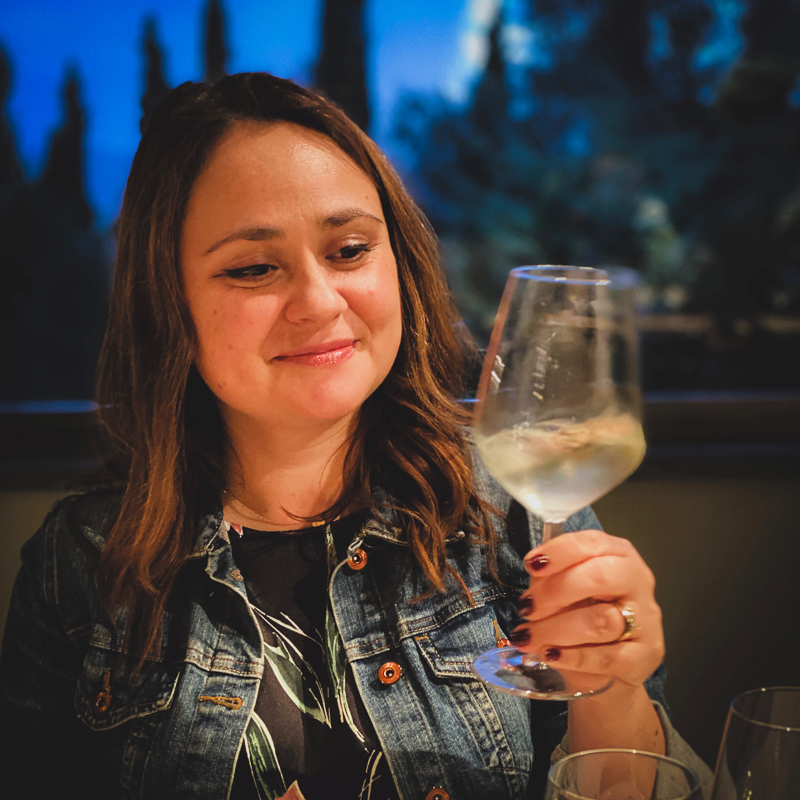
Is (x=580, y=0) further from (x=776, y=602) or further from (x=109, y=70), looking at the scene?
(x=776, y=602)

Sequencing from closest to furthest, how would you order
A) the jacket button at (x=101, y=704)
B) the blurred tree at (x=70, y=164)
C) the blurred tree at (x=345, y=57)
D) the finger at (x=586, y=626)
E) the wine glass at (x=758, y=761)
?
the wine glass at (x=758, y=761) < the finger at (x=586, y=626) < the jacket button at (x=101, y=704) < the blurred tree at (x=70, y=164) < the blurred tree at (x=345, y=57)

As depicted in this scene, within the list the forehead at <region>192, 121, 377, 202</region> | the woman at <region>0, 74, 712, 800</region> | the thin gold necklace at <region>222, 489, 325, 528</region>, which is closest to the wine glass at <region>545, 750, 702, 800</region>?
the woman at <region>0, 74, 712, 800</region>

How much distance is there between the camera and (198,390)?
138 centimetres

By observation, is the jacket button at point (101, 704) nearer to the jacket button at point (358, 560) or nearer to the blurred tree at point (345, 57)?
the jacket button at point (358, 560)

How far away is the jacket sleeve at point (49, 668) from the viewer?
1.21 metres

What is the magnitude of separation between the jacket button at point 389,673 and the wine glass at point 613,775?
587 mm

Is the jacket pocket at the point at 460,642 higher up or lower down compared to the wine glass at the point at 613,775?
lower down

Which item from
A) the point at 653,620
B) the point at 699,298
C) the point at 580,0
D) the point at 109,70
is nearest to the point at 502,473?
the point at 653,620

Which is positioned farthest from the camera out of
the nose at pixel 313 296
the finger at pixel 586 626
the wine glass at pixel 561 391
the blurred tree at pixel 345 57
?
the blurred tree at pixel 345 57

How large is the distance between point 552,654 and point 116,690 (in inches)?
27.9

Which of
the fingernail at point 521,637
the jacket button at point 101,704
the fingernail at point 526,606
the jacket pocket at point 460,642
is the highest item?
the fingernail at point 526,606

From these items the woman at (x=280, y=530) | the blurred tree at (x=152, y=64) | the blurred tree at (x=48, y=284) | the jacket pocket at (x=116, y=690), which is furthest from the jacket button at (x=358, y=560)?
the blurred tree at (x=48, y=284)

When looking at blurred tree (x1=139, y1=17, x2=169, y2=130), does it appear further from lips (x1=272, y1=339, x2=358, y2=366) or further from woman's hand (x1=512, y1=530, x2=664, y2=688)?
woman's hand (x1=512, y1=530, x2=664, y2=688)

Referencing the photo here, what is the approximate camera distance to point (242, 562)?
1209 millimetres
